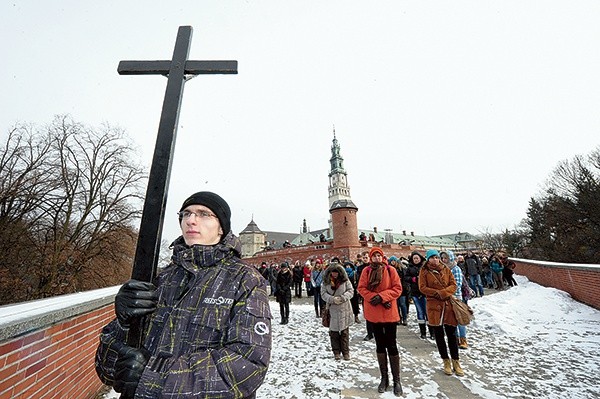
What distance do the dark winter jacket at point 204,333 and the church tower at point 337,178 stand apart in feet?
246

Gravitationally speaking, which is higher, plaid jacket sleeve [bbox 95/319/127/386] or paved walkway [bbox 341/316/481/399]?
plaid jacket sleeve [bbox 95/319/127/386]

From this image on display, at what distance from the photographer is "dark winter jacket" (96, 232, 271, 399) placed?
3.74 feet

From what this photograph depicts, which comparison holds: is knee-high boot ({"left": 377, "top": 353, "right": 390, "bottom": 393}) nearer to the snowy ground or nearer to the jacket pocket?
the snowy ground

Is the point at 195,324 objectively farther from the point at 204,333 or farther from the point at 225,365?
the point at 225,365

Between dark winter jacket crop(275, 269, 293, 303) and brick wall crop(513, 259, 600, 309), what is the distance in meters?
8.78

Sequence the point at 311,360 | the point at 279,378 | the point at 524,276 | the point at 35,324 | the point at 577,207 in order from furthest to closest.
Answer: the point at 577,207
the point at 524,276
the point at 311,360
the point at 279,378
the point at 35,324

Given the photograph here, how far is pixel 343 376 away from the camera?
4.47 meters

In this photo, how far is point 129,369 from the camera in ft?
3.93

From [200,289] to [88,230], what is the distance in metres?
18.9

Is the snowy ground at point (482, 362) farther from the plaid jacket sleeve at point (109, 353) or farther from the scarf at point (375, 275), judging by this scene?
the plaid jacket sleeve at point (109, 353)

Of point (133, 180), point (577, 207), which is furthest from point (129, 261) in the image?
point (577, 207)

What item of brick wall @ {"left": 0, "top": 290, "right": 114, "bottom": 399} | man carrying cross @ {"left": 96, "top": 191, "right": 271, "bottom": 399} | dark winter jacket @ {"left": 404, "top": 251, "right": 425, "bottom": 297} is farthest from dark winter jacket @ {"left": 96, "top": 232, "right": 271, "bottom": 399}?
dark winter jacket @ {"left": 404, "top": 251, "right": 425, "bottom": 297}

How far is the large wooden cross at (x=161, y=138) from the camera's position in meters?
1.52

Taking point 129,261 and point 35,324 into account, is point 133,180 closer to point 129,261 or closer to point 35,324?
point 129,261
